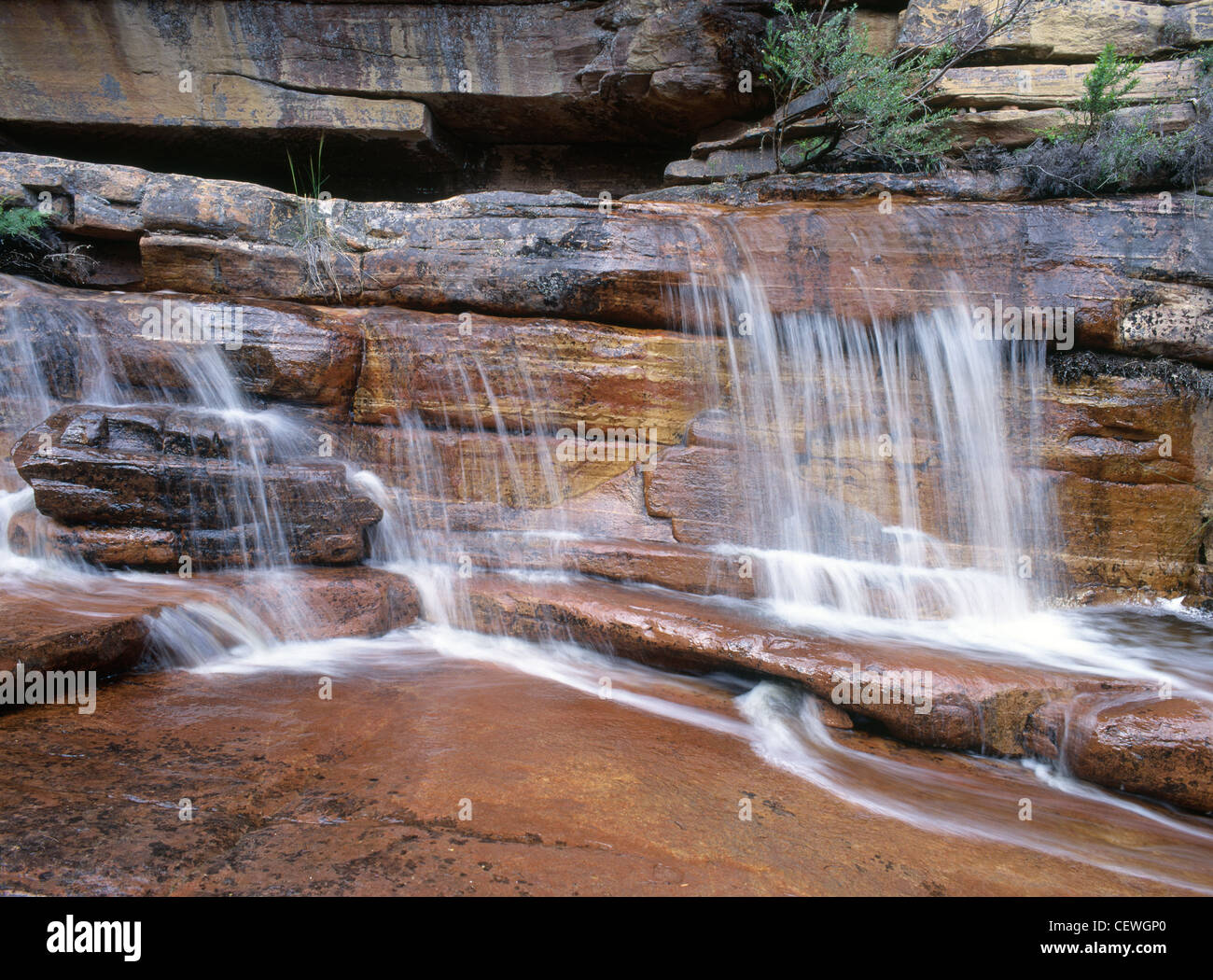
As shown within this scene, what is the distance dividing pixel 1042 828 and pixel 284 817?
3321 millimetres

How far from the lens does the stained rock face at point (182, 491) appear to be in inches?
195

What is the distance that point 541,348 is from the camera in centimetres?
649

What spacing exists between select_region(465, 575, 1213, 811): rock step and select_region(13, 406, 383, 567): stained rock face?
1.35m

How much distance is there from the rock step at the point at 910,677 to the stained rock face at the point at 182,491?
135 cm

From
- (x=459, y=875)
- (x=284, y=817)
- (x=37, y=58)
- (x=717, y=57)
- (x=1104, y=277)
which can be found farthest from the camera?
(x=37, y=58)

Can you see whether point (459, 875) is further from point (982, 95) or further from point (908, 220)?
point (982, 95)

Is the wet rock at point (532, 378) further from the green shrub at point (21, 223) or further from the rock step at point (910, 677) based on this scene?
the green shrub at point (21, 223)

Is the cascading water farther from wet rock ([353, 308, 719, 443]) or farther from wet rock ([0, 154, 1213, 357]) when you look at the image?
wet rock ([353, 308, 719, 443])

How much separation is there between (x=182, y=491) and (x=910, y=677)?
5.05m

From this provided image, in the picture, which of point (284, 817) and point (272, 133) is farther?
point (272, 133)

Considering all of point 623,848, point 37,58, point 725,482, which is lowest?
point 623,848

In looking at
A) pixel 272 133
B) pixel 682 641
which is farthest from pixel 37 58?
pixel 682 641

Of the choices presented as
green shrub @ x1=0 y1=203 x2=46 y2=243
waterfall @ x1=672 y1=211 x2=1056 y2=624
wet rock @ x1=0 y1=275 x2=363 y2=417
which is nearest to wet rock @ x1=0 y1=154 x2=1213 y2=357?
waterfall @ x1=672 y1=211 x2=1056 y2=624

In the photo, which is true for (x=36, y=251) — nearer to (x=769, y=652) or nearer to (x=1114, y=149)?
(x=769, y=652)
